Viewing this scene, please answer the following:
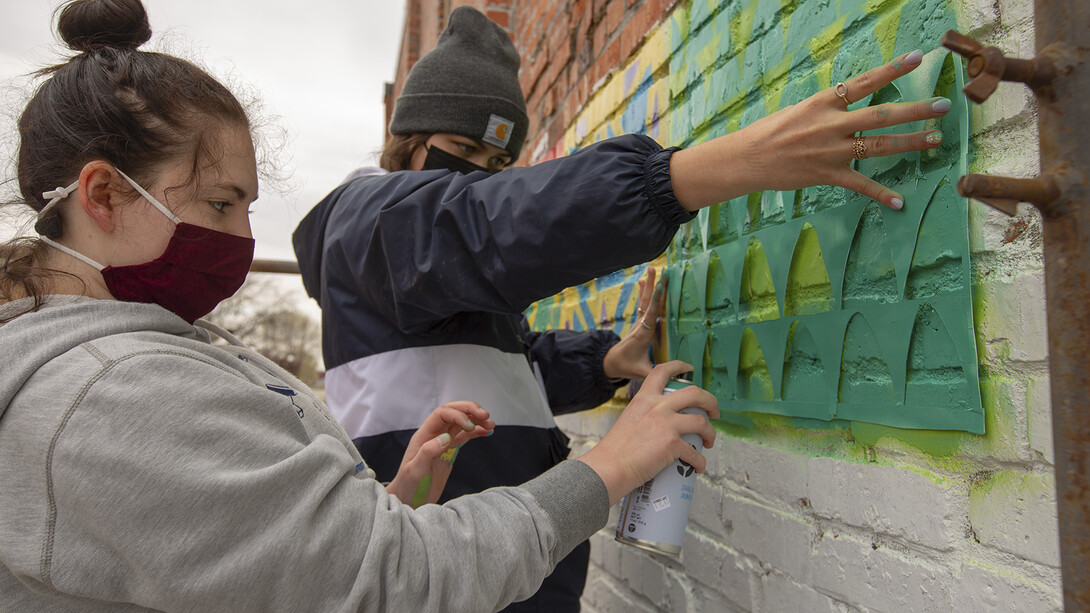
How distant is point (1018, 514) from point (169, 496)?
38.3 inches

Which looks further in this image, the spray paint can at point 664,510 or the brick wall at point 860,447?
the spray paint can at point 664,510

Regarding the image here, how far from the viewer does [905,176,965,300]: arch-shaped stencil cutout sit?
3.07 feet

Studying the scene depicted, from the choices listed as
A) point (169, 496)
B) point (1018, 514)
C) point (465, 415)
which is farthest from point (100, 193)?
point (1018, 514)

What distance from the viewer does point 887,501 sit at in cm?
105

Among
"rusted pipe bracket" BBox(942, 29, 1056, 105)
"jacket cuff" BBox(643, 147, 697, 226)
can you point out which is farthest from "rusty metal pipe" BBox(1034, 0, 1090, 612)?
"jacket cuff" BBox(643, 147, 697, 226)

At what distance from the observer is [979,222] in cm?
91

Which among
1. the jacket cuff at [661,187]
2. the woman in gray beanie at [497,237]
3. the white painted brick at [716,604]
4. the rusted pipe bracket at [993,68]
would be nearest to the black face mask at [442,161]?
the woman in gray beanie at [497,237]

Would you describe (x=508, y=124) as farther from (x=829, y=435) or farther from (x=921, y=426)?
(x=921, y=426)

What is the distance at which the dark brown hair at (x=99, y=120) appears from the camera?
920 millimetres

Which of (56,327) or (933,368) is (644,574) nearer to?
(933,368)

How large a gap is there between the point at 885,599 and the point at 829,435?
26cm

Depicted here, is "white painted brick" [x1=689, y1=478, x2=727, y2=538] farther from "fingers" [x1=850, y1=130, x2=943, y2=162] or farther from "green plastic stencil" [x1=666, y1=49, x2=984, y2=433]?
"fingers" [x1=850, y1=130, x2=943, y2=162]

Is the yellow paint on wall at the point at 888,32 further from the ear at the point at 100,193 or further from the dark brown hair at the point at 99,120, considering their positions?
the ear at the point at 100,193

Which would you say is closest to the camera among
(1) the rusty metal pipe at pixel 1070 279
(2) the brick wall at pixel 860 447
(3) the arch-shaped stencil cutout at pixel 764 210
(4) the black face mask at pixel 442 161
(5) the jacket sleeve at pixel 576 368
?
(1) the rusty metal pipe at pixel 1070 279
